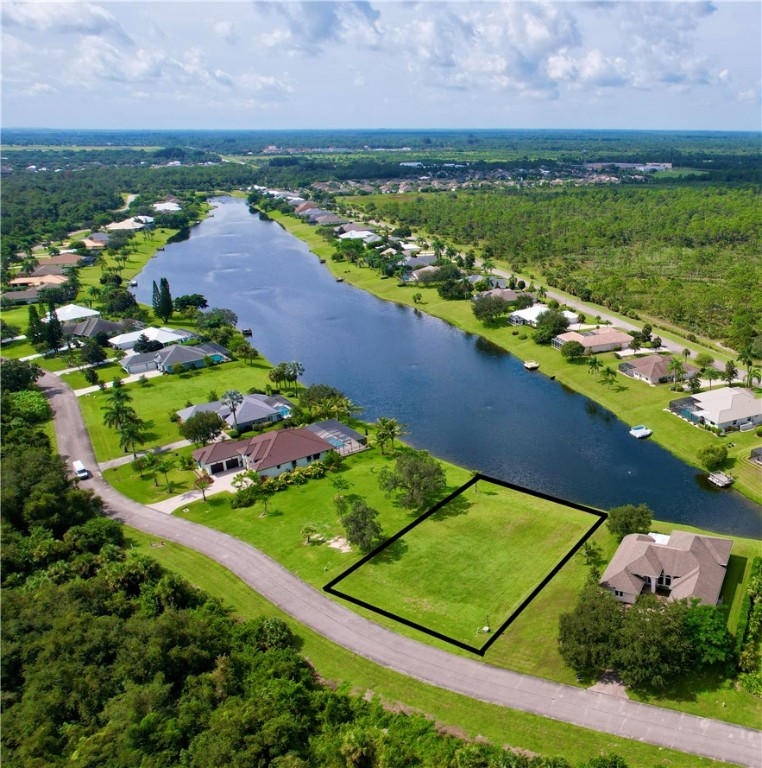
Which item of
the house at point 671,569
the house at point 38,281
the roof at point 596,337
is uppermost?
the house at point 38,281

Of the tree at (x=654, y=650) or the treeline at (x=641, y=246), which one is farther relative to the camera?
the treeline at (x=641, y=246)

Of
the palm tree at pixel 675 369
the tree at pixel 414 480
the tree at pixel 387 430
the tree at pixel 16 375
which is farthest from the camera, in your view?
the tree at pixel 16 375

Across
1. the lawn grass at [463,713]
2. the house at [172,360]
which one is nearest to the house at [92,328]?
the house at [172,360]

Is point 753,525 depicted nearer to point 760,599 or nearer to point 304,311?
point 760,599

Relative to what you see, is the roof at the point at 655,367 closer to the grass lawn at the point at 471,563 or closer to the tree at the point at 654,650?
the grass lawn at the point at 471,563

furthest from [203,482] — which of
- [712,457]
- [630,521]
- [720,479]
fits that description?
[720,479]

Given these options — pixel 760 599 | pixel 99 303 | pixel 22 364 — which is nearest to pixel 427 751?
pixel 760 599

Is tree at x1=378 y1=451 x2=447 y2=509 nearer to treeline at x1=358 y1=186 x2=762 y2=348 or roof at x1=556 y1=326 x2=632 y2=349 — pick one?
roof at x1=556 y1=326 x2=632 y2=349
